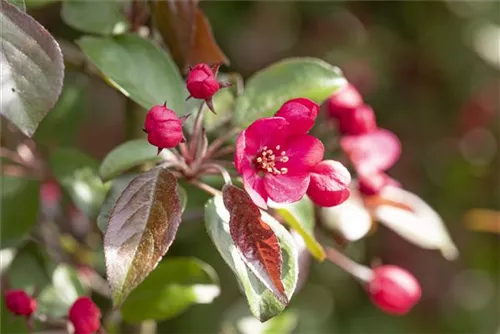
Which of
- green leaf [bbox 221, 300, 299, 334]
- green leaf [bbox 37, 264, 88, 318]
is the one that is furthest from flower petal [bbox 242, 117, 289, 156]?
green leaf [bbox 221, 300, 299, 334]

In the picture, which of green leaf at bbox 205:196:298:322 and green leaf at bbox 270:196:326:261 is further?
green leaf at bbox 270:196:326:261

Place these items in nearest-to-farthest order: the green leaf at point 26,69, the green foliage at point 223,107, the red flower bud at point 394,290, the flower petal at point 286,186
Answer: the green leaf at point 26,69
the flower petal at point 286,186
the green foliage at point 223,107
the red flower bud at point 394,290

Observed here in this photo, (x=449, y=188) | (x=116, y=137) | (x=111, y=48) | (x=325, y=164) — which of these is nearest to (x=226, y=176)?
(x=325, y=164)

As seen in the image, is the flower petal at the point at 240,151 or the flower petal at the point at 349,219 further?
the flower petal at the point at 349,219

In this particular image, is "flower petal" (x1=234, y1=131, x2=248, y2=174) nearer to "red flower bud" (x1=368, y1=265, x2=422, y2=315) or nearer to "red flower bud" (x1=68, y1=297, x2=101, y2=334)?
"red flower bud" (x1=68, y1=297, x2=101, y2=334)

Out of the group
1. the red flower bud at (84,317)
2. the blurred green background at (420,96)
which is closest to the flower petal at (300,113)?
the red flower bud at (84,317)

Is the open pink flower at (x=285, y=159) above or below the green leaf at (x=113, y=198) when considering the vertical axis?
above

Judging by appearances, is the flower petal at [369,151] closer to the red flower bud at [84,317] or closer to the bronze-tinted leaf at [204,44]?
the bronze-tinted leaf at [204,44]
